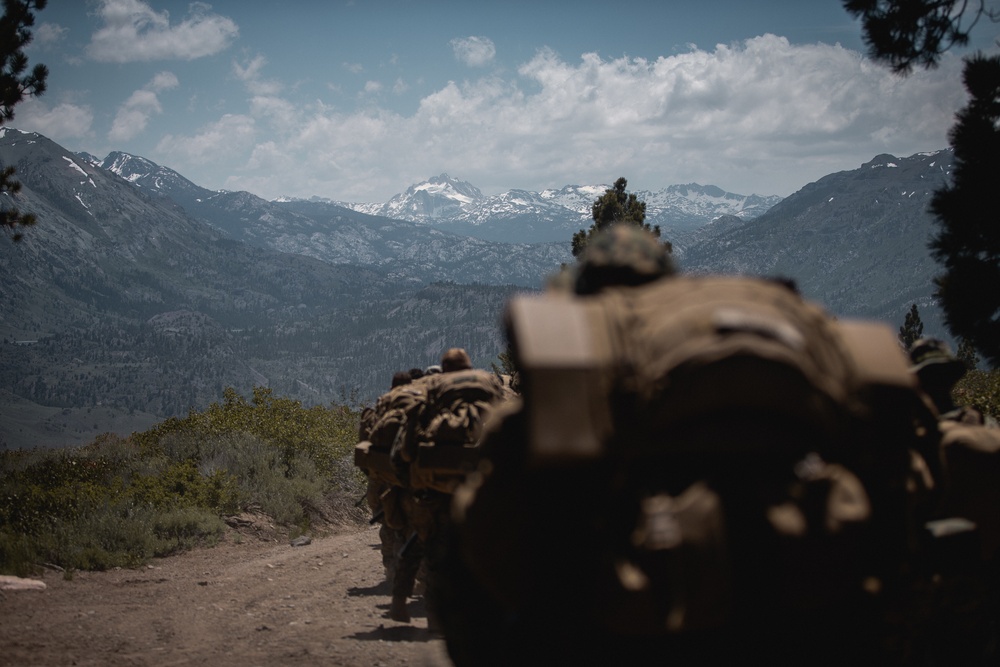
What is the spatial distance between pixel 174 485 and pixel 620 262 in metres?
15.4

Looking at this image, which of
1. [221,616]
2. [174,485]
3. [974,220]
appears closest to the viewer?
[974,220]

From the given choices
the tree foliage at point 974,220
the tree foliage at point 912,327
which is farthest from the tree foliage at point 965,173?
the tree foliage at point 912,327

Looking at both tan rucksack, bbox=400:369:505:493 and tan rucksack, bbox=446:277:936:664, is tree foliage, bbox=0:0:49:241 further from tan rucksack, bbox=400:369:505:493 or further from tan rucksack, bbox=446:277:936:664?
tan rucksack, bbox=446:277:936:664

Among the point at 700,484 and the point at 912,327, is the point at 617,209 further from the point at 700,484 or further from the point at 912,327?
the point at 912,327

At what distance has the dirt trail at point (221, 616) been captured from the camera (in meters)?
8.21

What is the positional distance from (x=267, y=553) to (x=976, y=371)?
A: 632 inches

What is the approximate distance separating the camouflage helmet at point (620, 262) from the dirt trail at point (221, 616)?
370 cm

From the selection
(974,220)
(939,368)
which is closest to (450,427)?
(939,368)

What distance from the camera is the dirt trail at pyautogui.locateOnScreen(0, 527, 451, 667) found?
8.21 meters

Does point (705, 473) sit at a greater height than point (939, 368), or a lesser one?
lesser

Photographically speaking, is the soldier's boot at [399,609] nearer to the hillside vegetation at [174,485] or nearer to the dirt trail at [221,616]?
the dirt trail at [221,616]

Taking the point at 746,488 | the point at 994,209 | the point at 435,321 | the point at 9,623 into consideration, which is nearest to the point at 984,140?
the point at 994,209

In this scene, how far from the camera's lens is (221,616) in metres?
10.1

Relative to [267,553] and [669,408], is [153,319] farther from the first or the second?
[669,408]
